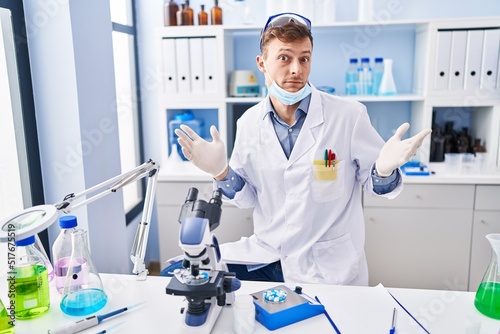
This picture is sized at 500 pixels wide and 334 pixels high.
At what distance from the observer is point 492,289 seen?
1.08 meters

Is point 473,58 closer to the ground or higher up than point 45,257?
higher up

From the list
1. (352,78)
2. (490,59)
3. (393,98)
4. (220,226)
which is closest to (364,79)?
(352,78)

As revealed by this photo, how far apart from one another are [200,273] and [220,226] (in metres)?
1.47

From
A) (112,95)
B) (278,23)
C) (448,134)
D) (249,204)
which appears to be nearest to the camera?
(278,23)

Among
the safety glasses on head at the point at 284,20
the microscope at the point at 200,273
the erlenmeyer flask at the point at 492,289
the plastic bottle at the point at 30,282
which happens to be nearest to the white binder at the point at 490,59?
the safety glasses on head at the point at 284,20

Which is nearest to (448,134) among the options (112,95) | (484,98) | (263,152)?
(484,98)

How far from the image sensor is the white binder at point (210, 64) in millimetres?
2504

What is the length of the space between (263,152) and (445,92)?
4.34ft

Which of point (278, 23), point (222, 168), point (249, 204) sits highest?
point (278, 23)

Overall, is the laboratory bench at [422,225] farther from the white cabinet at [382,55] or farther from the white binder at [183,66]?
the white binder at [183,66]

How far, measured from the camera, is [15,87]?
1.60 meters

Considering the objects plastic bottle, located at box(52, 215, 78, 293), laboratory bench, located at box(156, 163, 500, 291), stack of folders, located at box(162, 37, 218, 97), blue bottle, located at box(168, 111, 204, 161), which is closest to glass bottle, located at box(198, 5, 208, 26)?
stack of folders, located at box(162, 37, 218, 97)

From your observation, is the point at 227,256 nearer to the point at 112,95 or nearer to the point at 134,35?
the point at 112,95

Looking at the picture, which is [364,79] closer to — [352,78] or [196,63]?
[352,78]
